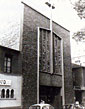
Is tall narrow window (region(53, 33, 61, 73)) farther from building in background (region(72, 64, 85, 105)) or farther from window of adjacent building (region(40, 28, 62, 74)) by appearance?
building in background (region(72, 64, 85, 105))

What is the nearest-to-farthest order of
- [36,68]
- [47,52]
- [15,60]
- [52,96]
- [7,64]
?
[7,64] → [15,60] → [36,68] → [47,52] → [52,96]

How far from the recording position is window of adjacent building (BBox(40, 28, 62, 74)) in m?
23.6

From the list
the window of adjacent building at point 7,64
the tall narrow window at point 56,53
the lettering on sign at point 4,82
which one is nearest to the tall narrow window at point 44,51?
the tall narrow window at point 56,53

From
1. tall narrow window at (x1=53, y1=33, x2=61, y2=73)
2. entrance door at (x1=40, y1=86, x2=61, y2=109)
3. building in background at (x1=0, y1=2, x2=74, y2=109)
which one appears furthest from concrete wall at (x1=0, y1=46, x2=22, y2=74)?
tall narrow window at (x1=53, y1=33, x2=61, y2=73)

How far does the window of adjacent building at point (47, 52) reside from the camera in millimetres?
23570

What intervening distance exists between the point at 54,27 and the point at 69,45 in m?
4.22

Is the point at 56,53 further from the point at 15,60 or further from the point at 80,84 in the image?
the point at 80,84

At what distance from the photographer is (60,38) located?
27.5m

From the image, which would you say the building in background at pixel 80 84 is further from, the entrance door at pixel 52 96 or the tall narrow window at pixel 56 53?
the tall narrow window at pixel 56 53

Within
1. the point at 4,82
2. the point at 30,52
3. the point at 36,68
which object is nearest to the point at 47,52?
the point at 36,68

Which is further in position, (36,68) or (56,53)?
(56,53)

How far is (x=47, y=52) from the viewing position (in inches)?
961

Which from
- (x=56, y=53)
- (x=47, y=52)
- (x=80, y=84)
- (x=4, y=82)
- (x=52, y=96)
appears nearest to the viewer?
(x=4, y=82)

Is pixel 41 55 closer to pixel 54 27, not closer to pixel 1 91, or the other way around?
pixel 54 27
